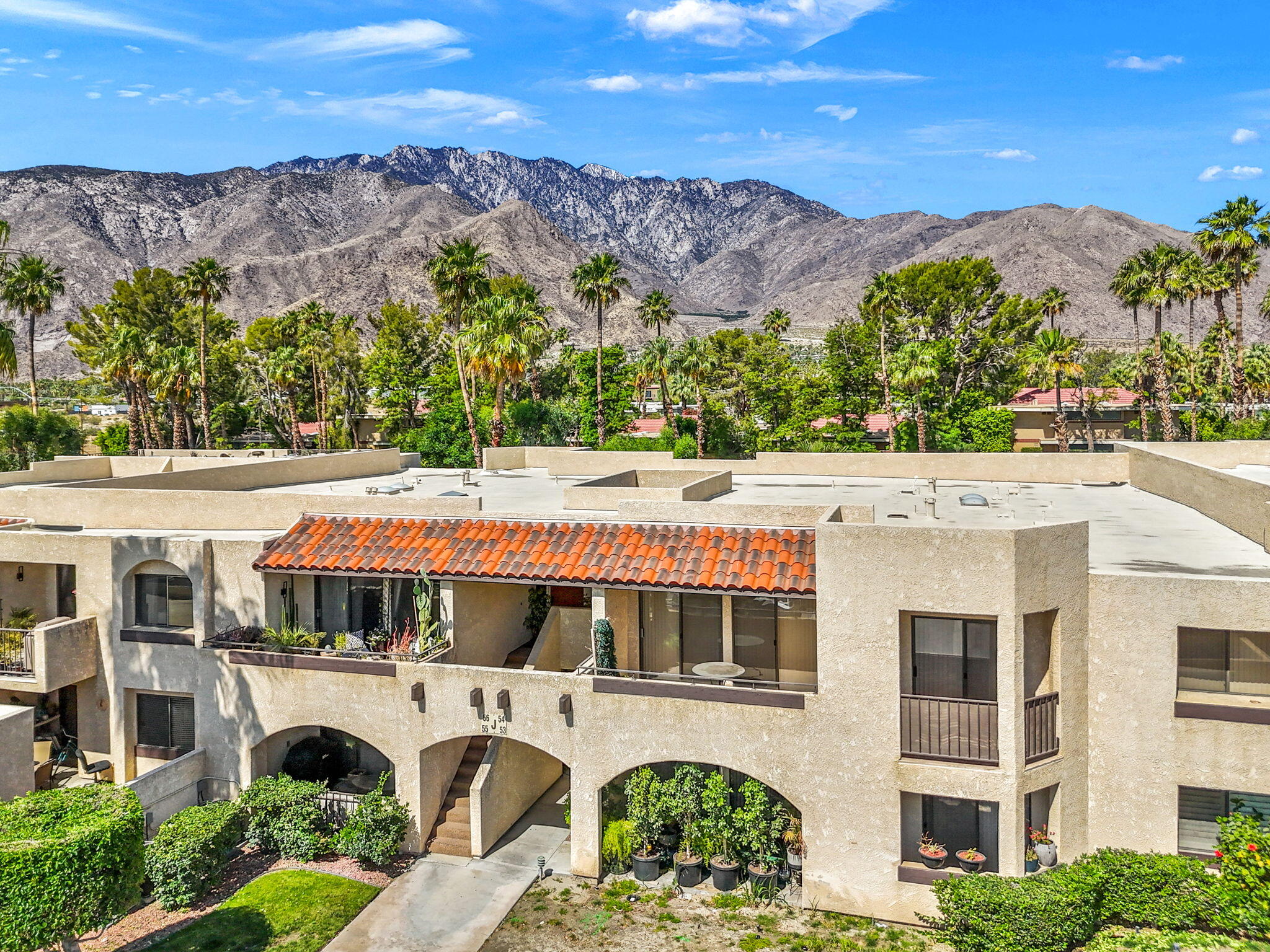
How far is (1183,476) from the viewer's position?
24.4 m

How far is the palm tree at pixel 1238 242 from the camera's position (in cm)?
5897

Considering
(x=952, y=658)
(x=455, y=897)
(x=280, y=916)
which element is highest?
(x=952, y=658)

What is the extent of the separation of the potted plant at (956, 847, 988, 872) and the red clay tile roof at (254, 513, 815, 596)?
5.01 metres

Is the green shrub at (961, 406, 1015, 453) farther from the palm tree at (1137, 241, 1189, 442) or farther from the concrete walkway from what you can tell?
the concrete walkway

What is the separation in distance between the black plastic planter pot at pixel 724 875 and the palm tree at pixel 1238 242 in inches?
2224

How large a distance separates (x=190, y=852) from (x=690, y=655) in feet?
32.3

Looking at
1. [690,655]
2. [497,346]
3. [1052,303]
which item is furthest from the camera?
[1052,303]

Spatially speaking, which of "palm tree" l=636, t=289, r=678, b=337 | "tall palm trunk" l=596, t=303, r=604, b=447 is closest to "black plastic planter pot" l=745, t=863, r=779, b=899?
"tall palm trunk" l=596, t=303, r=604, b=447

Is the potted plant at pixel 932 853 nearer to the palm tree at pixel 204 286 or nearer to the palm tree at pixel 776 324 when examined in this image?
the palm tree at pixel 204 286

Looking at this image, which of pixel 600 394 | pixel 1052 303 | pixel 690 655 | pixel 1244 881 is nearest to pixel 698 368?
pixel 600 394

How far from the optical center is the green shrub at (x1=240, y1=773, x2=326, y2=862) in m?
17.8

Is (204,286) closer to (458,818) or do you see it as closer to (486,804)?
(458,818)

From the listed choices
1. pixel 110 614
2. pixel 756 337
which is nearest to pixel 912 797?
pixel 110 614

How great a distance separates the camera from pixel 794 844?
1645 cm
